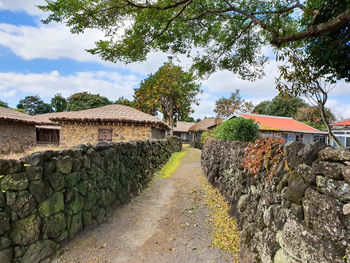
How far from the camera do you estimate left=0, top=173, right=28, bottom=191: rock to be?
2.87 m

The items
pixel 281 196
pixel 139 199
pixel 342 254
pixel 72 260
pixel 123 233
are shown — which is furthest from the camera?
pixel 139 199

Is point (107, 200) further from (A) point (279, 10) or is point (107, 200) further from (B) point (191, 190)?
(A) point (279, 10)

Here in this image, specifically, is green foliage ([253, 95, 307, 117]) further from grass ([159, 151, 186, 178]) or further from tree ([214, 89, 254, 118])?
grass ([159, 151, 186, 178])

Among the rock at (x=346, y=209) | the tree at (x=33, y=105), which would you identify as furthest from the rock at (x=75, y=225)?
the tree at (x=33, y=105)

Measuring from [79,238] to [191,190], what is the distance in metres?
4.28

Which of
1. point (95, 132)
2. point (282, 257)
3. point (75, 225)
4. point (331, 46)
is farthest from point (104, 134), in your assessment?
point (282, 257)

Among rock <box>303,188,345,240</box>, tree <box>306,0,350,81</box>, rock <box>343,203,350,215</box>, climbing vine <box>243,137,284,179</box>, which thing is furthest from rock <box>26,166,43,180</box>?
tree <box>306,0,350,81</box>

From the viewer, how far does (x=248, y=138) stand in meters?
8.66

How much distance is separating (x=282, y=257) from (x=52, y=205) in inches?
146

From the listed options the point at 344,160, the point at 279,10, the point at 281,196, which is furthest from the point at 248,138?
the point at 344,160

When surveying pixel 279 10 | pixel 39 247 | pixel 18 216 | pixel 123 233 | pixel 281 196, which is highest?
pixel 279 10

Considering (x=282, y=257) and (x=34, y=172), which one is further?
(x=34, y=172)

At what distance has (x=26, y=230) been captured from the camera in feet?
9.97

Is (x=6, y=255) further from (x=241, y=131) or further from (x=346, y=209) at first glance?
(x=241, y=131)
